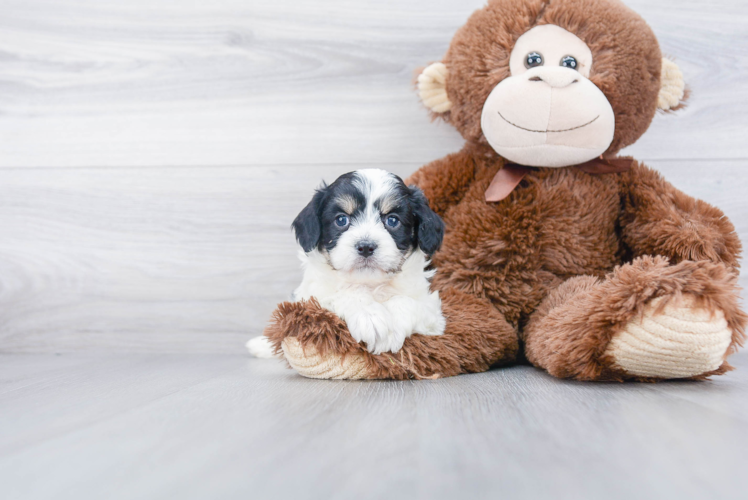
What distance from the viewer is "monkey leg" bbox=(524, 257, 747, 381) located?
1.07 m

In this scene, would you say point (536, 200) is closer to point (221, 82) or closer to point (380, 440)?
point (380, 440)

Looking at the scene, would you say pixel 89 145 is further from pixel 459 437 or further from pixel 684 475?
pixel 684 475

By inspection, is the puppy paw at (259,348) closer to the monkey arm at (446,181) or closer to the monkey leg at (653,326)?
the monkey arm at (446,181)

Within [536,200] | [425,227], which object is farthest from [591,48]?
[425,227]

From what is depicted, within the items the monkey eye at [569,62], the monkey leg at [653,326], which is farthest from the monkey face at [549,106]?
the monkey leg at [653,326]

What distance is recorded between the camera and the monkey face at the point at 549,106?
1.41 metres

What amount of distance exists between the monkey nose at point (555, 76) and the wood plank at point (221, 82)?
0.52m

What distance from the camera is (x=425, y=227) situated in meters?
1.39

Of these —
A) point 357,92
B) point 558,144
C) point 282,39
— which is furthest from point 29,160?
point 558,144

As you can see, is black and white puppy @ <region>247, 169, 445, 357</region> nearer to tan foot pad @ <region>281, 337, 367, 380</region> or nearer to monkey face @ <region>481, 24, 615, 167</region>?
tan foot pad @ <region>281, 337, 367, 380</region>

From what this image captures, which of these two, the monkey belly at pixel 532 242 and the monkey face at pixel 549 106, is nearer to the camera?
the monkey face at pixel 549 106

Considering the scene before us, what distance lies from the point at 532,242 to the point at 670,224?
0.35 metres

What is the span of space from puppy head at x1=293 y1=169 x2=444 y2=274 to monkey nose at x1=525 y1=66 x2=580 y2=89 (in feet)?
1.42

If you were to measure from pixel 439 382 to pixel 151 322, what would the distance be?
1.21 m
